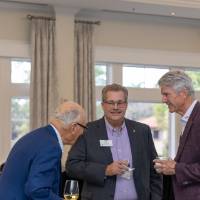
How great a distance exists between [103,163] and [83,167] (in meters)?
0.14

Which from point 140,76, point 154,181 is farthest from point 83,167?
point 140,76

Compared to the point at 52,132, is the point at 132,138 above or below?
below

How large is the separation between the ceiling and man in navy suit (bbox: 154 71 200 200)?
366cm

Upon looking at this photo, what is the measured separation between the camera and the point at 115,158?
3049 millimetres

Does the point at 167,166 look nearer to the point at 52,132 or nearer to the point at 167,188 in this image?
the point at 167,188

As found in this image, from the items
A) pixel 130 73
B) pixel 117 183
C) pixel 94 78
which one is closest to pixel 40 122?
pixel 94 78

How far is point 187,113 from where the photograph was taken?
2.63 m

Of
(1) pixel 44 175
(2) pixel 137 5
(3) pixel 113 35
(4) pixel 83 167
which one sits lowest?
(4) pixel 83 167

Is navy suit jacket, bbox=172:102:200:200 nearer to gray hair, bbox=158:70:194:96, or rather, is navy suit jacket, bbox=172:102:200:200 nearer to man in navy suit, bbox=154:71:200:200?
man in navy suit, bbox=154:71:200:200

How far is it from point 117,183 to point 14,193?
0.94 meters

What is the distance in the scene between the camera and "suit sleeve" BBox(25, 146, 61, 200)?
2117 millimetres

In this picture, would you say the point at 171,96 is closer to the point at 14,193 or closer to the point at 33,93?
the point at 14,193

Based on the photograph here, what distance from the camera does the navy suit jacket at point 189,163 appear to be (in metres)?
2.51

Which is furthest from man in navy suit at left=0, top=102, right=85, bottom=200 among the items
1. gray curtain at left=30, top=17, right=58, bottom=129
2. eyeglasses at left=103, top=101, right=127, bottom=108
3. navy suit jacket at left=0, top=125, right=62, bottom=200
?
gray curtain at left=30, top=17, right=58, bottom=129
